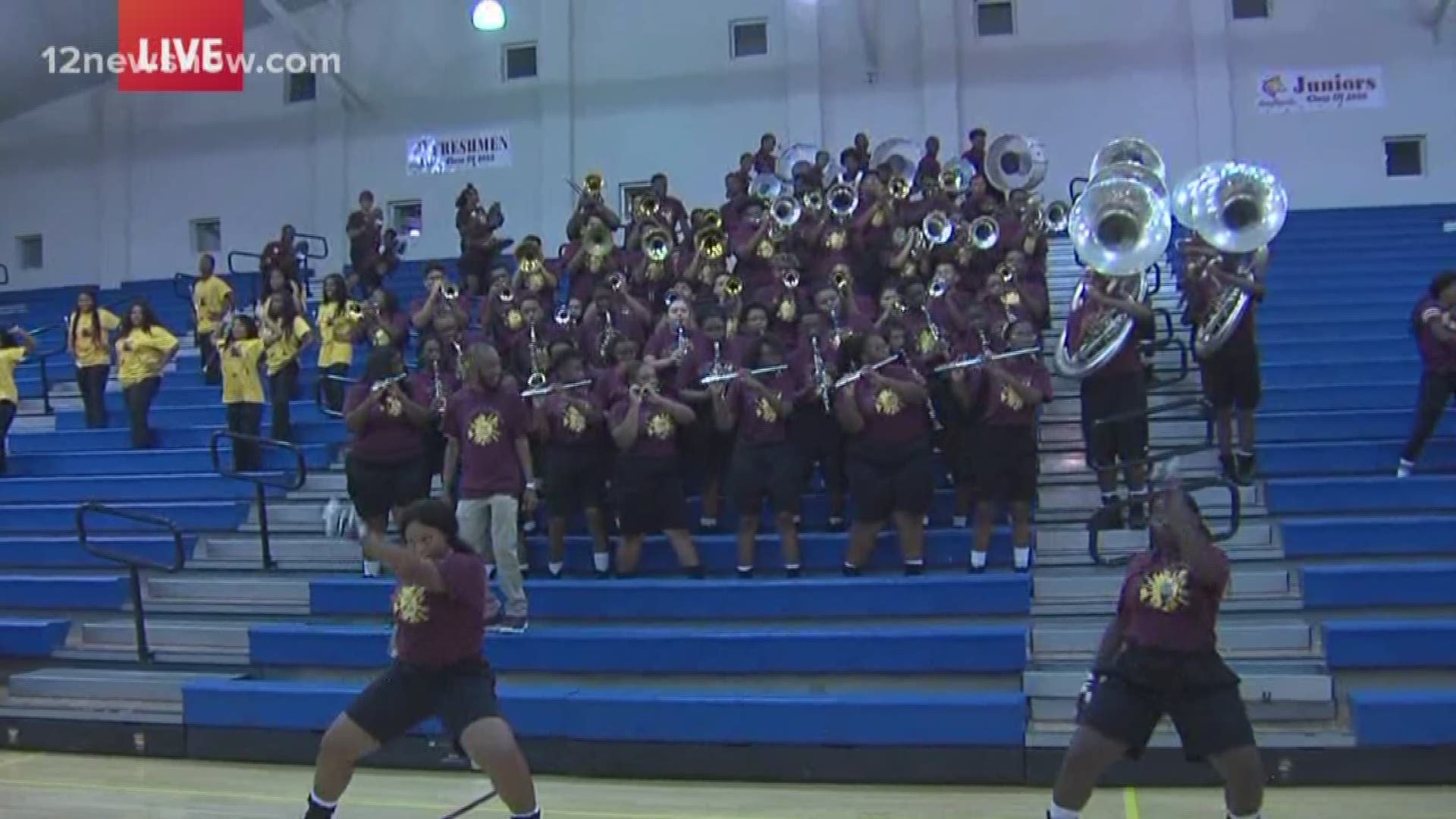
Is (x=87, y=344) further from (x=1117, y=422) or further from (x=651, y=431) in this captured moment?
(x=1117, y=422)

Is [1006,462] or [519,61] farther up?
[519,61]

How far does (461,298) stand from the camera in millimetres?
11922

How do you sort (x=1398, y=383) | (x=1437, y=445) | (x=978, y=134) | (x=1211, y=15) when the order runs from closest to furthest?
(x=1437, y=445) → (x=1398, y=383) → (x=978, y=134) → (x=1211, y=15)

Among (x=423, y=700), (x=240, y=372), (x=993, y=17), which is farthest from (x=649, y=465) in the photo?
(x=993, y=17)

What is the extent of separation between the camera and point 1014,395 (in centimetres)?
874

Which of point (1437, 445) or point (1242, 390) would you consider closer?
point (1242, 390)

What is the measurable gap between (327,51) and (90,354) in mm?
8668

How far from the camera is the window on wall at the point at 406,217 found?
797 inches

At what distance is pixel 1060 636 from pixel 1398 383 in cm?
461

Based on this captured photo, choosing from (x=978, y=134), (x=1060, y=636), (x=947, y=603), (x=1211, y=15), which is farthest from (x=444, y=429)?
(x=1211, y=15)

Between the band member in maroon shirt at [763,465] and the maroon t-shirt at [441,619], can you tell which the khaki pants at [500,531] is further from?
the maroon t-shirt at [441,619]

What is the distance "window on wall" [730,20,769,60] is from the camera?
63.4 ft

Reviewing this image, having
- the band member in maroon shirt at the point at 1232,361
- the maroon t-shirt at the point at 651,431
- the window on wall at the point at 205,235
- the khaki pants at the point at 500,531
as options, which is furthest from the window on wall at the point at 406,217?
the band member in maroon shirt at the point at 1232,361

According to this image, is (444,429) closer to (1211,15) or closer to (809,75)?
(809,75)
